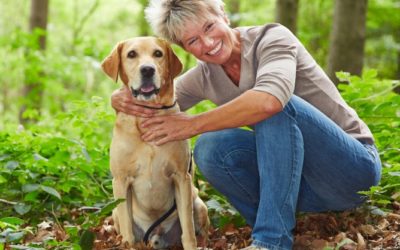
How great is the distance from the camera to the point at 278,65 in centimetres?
303

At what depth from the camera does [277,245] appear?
→ 9.47 feet

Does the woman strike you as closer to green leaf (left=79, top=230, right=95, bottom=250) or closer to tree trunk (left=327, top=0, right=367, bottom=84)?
green leaf (left=79, top=230, right=95, bottom=250)

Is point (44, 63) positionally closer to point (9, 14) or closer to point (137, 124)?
point (137, 124)

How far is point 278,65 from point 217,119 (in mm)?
437

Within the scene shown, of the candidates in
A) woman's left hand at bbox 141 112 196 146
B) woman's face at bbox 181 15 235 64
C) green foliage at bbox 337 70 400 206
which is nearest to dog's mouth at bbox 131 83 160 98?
woman's left hand at bbox 141 112 196 146

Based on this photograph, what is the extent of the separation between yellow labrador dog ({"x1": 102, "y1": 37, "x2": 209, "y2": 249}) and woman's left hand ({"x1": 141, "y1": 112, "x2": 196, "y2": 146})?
2.5 inches

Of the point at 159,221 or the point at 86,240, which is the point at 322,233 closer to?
the point at 159,221

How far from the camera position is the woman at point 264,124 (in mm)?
2936

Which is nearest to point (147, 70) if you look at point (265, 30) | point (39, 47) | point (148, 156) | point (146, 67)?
point (146, 67)

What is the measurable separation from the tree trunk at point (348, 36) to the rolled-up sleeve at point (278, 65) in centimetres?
305

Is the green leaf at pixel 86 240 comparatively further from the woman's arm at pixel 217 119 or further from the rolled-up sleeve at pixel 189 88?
the rolled-up sleeve at pixel 189 88

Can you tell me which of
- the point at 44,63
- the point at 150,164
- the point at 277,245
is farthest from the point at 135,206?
the point at 44,63

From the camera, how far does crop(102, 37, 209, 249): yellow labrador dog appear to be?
3.43 metres

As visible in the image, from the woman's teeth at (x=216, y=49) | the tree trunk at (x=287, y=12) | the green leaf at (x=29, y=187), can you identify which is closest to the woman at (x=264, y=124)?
the woman's teeth at (x=216, y=49)
